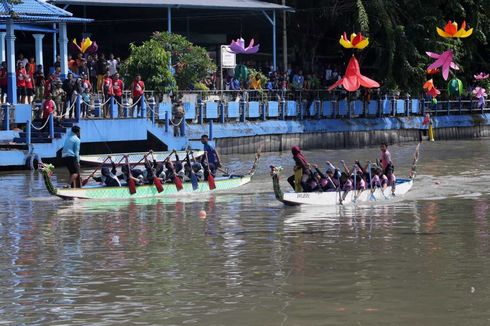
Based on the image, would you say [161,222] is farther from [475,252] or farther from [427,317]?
[427,317]

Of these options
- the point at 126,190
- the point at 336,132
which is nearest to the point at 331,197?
the point at 126,190

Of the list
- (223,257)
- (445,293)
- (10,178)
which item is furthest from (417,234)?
(10,178)

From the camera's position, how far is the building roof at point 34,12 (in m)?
33.7

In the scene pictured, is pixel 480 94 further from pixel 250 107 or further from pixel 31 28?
pixel 31 28

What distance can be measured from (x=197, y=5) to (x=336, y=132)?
24.3 feet

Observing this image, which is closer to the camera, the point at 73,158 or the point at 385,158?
the point at 73,158

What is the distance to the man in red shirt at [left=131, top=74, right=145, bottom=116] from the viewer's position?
3633 cm

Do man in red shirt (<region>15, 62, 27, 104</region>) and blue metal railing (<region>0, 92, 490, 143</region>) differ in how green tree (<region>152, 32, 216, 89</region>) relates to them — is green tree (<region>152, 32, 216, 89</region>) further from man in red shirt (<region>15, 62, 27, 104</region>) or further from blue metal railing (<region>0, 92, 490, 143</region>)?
man in red shirt (<region>15, 62, 27, 104</region>)

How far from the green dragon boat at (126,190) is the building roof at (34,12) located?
8.63 m

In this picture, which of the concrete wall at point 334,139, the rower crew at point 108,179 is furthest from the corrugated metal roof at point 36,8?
the rower crew at point 108,179

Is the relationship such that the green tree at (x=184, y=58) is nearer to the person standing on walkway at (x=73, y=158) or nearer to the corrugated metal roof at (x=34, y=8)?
the corrugated metal roof at (x=34, y=8)

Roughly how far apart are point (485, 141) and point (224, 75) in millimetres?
12144

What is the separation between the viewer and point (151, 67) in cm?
3825

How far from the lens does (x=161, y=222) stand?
22.2 m
